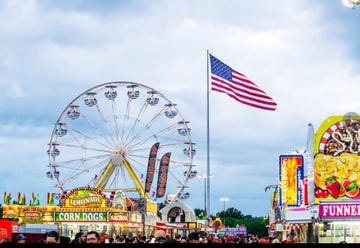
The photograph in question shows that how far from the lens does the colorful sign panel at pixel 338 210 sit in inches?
1331

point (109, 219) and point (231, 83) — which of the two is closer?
point (231, 83)

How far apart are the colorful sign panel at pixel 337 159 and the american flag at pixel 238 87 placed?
3866 mm

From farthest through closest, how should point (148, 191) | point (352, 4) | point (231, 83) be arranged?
point (148, 191), point (231, 83), point (352, 4)

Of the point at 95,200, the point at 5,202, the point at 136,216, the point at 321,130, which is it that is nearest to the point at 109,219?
the point at 95,200

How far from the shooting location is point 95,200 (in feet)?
172

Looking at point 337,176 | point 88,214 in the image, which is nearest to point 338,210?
point 337,176

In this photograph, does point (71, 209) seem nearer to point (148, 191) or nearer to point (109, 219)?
point (109, 219)

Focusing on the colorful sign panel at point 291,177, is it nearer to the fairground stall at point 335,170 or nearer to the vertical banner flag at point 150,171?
the fairground stall at point 335,170

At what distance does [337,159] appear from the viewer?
35.6 metres

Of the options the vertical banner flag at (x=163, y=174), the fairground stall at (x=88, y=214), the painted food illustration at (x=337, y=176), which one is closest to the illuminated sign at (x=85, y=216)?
the fairground stall at (x=88, y=214)

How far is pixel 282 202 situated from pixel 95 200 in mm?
13272

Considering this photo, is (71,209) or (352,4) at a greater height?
(352,4)

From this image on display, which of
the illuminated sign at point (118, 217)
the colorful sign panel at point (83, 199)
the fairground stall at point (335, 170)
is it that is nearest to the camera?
the fairground stall at point (335, 170)

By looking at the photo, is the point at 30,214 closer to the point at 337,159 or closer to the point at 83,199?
the point at 83,199
